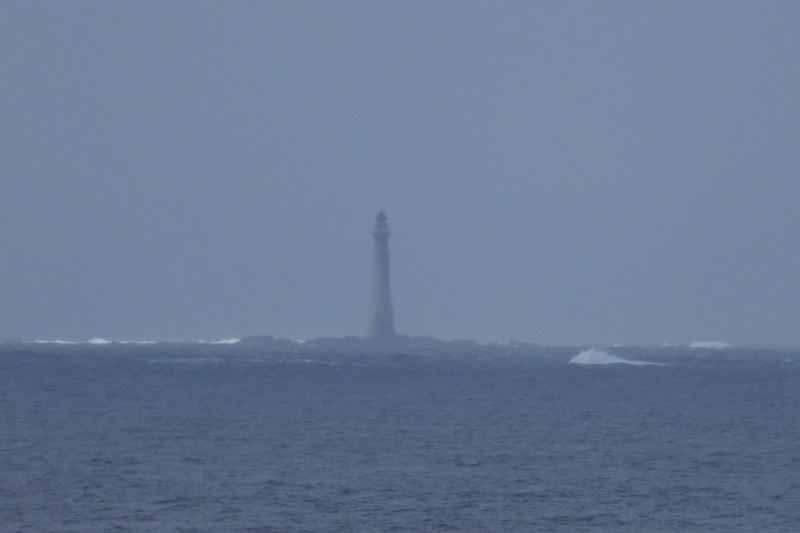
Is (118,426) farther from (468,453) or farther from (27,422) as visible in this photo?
(468,453)

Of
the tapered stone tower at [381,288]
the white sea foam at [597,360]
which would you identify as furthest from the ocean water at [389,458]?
the tapered stone tower at [381,288]

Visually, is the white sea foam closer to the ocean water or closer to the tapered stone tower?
the tapered stone tower

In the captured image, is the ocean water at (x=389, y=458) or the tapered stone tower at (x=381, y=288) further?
the tapered stone tower at (x=381, y=288)

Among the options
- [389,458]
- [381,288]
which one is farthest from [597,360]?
[389,458]

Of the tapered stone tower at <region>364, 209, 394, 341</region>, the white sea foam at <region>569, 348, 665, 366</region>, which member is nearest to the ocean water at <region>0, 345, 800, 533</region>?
the white sea foam at <region>569, 348, 665, 366</region>

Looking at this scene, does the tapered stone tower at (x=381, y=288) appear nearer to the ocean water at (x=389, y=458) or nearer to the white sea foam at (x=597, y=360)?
the white sea foam at (x=597, y=360)

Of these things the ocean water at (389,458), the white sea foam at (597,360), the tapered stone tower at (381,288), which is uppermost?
the tapered stone tower at (381,288)
